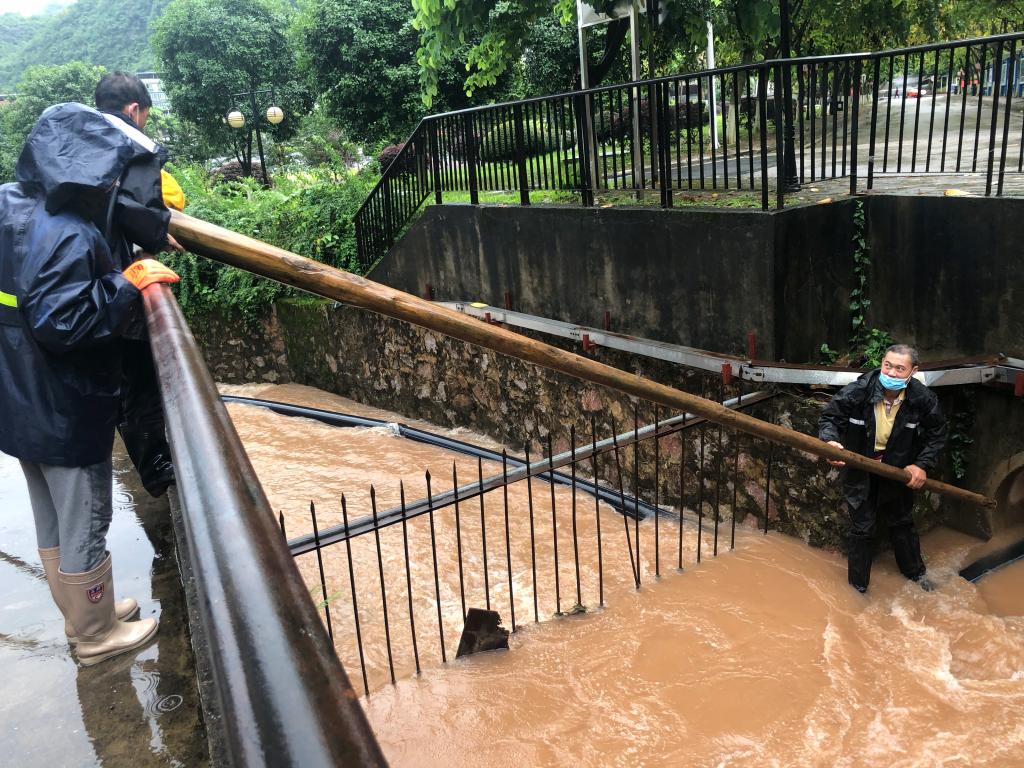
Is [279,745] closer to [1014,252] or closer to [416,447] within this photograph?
[1014,252]

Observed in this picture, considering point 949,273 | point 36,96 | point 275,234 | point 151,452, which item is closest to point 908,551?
point 949,273

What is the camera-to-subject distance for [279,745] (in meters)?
0.54

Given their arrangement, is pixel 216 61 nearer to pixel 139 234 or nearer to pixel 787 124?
pixel 787 124

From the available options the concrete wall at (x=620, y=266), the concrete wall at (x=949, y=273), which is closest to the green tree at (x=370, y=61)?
the concrete wall at (x=620, y=266)

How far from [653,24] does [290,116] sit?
2380 cm

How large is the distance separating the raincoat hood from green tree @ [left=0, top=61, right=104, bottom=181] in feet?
145

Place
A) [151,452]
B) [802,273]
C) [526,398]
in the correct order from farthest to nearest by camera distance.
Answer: [526,398] → [802,273] → [151,452]

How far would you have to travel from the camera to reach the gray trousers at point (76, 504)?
275 cm

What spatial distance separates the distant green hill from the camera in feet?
227

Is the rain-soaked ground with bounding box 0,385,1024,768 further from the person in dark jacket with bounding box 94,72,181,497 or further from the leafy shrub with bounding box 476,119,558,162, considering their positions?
the leafy shrub with bounding box 476,119,558,162

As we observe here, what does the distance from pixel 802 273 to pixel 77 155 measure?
5.59m

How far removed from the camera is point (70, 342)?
7.37ft

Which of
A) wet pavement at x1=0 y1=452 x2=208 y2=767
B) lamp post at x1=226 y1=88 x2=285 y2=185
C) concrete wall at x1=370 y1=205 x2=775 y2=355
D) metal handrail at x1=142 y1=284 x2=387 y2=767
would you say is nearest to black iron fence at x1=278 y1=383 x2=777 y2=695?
concrete wall at x1=370 y1=205 x2=775 y2=355

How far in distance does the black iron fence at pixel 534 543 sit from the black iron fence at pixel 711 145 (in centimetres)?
229
